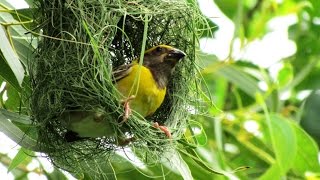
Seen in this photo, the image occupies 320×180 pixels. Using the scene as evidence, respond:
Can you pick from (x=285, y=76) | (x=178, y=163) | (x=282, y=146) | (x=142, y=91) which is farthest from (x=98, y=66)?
(x=285, y=76)

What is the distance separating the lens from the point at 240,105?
3896 mm

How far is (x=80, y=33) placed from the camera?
2744 millimetres

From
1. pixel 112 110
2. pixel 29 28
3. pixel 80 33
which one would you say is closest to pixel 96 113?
pixel 112 110

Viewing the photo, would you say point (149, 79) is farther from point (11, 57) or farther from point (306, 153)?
point (306, 153)

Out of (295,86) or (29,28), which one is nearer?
(29,28)

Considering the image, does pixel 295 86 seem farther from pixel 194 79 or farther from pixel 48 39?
pixel 48 39

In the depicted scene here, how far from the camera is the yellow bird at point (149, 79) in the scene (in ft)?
9.27

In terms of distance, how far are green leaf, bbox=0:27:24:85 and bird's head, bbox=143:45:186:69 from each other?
0.44 metres

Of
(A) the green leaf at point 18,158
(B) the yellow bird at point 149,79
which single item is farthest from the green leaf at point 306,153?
(A) the green leaf at point 18,158

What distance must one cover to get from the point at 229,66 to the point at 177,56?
29.7 inches

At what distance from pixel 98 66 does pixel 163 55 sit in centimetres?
29

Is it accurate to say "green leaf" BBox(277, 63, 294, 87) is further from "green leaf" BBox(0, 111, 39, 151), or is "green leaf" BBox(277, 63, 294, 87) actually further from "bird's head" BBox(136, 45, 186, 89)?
"green leaf" BBox(0, 111, 39, 151)

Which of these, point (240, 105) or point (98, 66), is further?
point (240, 105)

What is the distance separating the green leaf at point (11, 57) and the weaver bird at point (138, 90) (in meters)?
0.19
